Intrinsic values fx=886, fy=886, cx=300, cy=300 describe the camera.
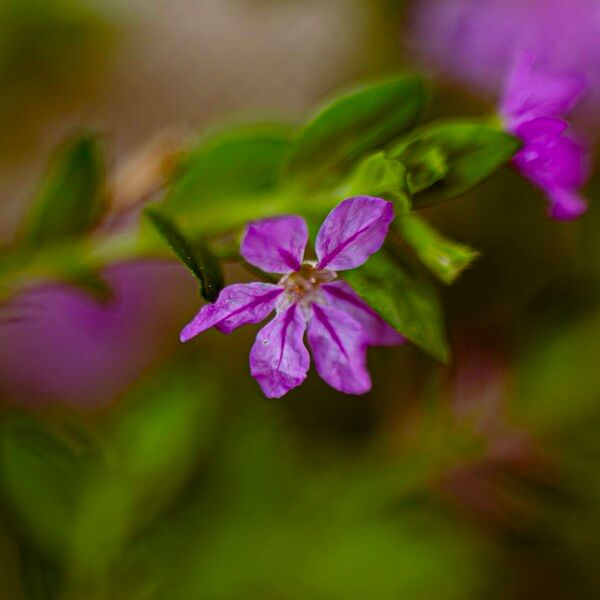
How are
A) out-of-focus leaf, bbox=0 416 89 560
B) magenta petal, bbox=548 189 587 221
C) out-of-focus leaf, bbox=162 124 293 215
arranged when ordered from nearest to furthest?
magenta petal, bbox=548 189 587 221
out-of-focus leaf, bbox=162 124 293 215
out-of-focus leaf, bbox=0 416 89 560

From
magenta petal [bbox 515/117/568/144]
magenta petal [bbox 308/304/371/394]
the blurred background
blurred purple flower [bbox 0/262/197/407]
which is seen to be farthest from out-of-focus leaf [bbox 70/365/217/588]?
magenta petal [bbox 515/117/568/144]

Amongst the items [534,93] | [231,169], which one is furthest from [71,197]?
[534,93]

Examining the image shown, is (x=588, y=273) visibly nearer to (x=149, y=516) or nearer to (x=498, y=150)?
(x=498, y=150)

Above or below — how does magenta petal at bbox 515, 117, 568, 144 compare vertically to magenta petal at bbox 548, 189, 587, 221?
above

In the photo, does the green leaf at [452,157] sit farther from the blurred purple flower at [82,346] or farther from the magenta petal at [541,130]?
the blurred purple flower at [82,346]

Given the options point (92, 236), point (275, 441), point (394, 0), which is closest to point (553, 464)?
point (275, 441)

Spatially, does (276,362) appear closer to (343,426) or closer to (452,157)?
(452,157)

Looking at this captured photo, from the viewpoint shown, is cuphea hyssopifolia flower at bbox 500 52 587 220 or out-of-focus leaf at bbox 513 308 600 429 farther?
out-of-focus leaf at bbox 513 308 600 429

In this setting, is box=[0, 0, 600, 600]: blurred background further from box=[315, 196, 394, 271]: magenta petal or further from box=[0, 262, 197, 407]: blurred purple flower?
box=[315, 196, 394, 271]: magenta petal
